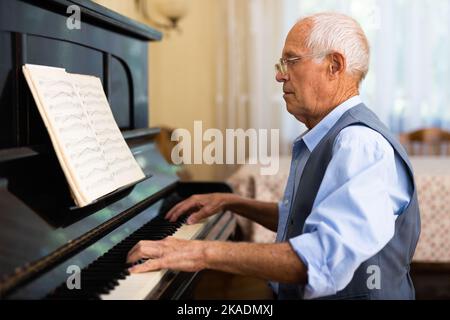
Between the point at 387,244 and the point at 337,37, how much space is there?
500mm

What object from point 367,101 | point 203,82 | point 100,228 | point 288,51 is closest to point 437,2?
point 367,101

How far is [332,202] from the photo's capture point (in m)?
1.25

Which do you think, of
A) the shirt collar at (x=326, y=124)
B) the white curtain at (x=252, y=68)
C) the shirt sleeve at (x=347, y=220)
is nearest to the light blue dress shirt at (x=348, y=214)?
the shirt sleeve at (x=347, y=220)

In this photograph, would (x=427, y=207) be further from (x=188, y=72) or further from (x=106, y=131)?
(x=188, y=72)

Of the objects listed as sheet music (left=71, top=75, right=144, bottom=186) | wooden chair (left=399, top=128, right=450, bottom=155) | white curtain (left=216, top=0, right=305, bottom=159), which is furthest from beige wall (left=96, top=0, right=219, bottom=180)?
sheet music (left=71, top=75, right=144, bottom=186)

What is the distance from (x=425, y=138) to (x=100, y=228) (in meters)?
3.33

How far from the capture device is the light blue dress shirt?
122 centimetres

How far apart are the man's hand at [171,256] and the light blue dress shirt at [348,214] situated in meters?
0.20

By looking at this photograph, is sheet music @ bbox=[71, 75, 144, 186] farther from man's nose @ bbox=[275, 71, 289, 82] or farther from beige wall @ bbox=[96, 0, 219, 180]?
beige wall @ bbox=[96, 0, 219, 180]

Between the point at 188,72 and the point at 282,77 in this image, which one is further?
the point at 188,72

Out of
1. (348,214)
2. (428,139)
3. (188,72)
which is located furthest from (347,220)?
(188,72)

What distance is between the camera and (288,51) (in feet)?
4.90
